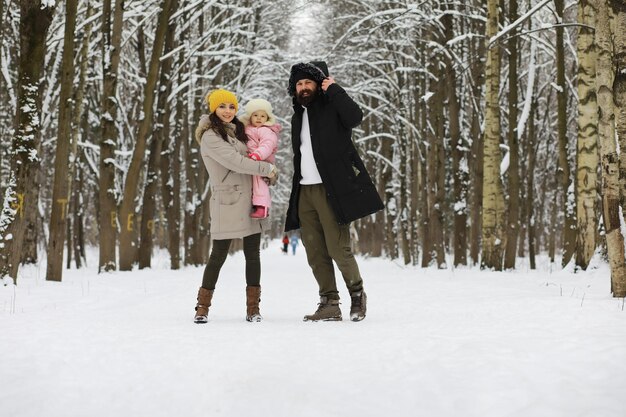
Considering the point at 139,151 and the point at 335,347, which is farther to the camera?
the point at 139,151

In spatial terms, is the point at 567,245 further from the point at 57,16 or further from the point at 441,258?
the point at 57,16

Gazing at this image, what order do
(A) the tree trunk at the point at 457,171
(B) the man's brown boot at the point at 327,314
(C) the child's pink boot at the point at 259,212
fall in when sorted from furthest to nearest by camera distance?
(A) the tree trunk at the point at 457,171, (C) the child's pink boot at the point at 259,212, (B) the man's brown boot at the point at 327,314

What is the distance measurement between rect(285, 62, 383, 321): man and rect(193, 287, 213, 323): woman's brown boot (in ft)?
2.66

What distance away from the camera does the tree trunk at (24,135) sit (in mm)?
7406

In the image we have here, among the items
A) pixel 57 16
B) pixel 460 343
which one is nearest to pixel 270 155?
pixel 460 343

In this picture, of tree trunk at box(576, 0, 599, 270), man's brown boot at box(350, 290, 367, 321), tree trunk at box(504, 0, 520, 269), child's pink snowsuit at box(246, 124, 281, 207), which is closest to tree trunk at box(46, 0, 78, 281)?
child's pink snowsuit at box(246, 124, 281, 207)

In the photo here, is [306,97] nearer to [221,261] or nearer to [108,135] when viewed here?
[221,261]

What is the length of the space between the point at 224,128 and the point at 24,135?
4280 mm

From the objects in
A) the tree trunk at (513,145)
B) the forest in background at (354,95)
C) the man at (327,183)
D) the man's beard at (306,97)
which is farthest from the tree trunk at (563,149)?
the man's beard at (306,97)

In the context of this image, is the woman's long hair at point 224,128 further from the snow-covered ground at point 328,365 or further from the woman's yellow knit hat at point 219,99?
the snow-covered ground at point 328,365

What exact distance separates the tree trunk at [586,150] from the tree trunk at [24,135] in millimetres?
7806

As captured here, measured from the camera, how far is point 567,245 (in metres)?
12.3

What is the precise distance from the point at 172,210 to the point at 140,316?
38.1ft

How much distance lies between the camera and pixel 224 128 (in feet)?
15.5
